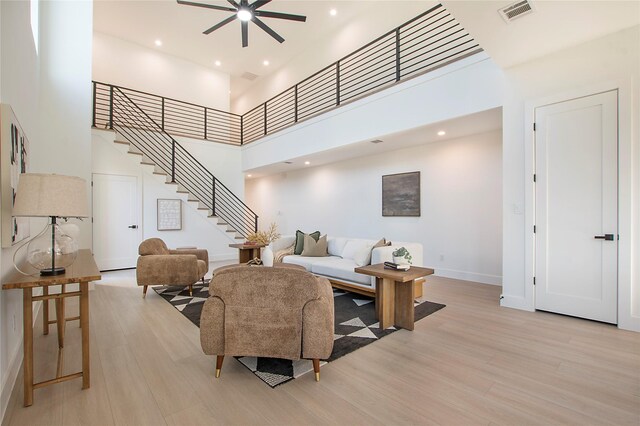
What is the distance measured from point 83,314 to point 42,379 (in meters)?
0.67

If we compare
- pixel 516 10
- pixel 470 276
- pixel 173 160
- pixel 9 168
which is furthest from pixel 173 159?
pixel 516 10

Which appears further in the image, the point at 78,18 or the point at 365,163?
the point at 365,163

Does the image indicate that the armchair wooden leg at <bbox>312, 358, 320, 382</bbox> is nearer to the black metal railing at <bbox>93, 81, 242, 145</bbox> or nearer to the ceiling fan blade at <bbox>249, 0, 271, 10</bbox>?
the ceiling fan blade at <bbox>249, 0, 271, 10</bbox>

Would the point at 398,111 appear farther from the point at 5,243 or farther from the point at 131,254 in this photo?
the point at 131,254

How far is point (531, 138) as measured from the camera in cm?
Result: 366

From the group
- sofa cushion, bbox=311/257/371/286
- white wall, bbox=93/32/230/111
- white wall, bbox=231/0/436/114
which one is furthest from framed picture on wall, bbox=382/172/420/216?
white wall, bbox=93/32/230/111

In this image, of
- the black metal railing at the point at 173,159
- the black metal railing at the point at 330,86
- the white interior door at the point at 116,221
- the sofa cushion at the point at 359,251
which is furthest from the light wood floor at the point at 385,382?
the black metal railing at the point at 173,159

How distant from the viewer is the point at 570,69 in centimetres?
340

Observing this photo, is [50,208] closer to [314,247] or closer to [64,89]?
[314,247]

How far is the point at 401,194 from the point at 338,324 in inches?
147

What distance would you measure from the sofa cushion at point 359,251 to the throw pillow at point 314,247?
389mm

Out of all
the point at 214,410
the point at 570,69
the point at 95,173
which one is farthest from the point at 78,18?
the point at 570,69

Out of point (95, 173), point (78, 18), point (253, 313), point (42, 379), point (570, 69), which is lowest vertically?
point (42, 379)

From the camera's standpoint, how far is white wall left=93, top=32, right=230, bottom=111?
312 inches
